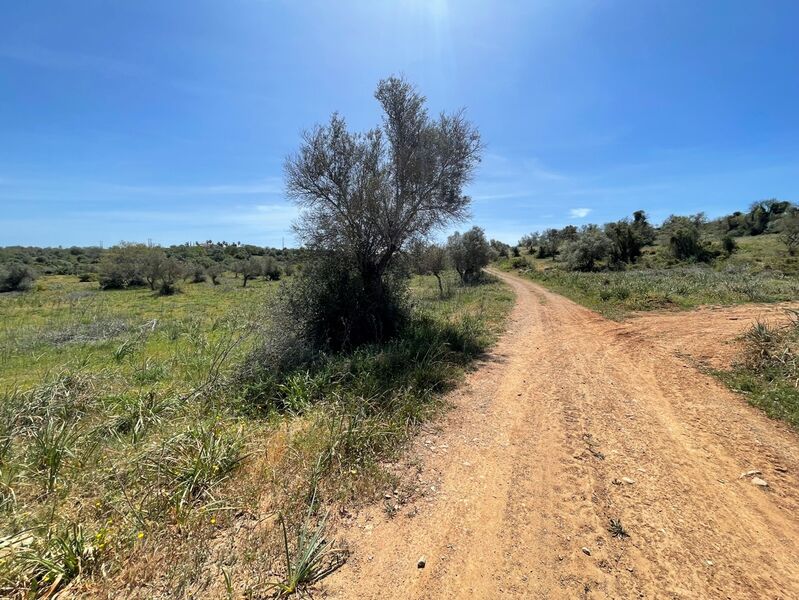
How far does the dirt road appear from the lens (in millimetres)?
2557

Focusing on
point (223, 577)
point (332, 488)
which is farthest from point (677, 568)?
point (223, 577)

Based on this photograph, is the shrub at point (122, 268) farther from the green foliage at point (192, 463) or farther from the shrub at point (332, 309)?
the green foliage at point (192, 463)

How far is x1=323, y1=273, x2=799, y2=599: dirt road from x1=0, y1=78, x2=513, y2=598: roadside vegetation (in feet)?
1.64

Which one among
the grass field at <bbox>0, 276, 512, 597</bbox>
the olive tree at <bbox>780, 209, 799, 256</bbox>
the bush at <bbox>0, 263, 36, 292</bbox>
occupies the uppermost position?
the olive tree at <bbox>780, 209, 799, 256</bbox>

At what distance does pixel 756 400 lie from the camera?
17.9 feet

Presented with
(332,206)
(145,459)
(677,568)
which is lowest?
(677,568)

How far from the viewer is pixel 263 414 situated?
560 cm

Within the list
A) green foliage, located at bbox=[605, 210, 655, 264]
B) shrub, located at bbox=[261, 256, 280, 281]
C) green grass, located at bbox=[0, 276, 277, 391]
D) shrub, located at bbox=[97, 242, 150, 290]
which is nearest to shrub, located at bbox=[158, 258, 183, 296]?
shrub, located at bbox=[97, 242, 150, 290]

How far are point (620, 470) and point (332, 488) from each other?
10.8 feet

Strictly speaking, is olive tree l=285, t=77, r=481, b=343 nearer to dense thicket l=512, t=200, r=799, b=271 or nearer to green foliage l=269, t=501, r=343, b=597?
green foliage l=269, t=501, r=343, b=597

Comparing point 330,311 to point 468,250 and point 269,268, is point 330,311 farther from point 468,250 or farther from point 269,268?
point 269,268

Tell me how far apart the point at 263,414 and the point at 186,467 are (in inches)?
78.2

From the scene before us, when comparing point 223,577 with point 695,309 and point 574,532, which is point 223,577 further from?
point 695,309

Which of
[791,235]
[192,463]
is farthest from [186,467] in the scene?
[791,235]
